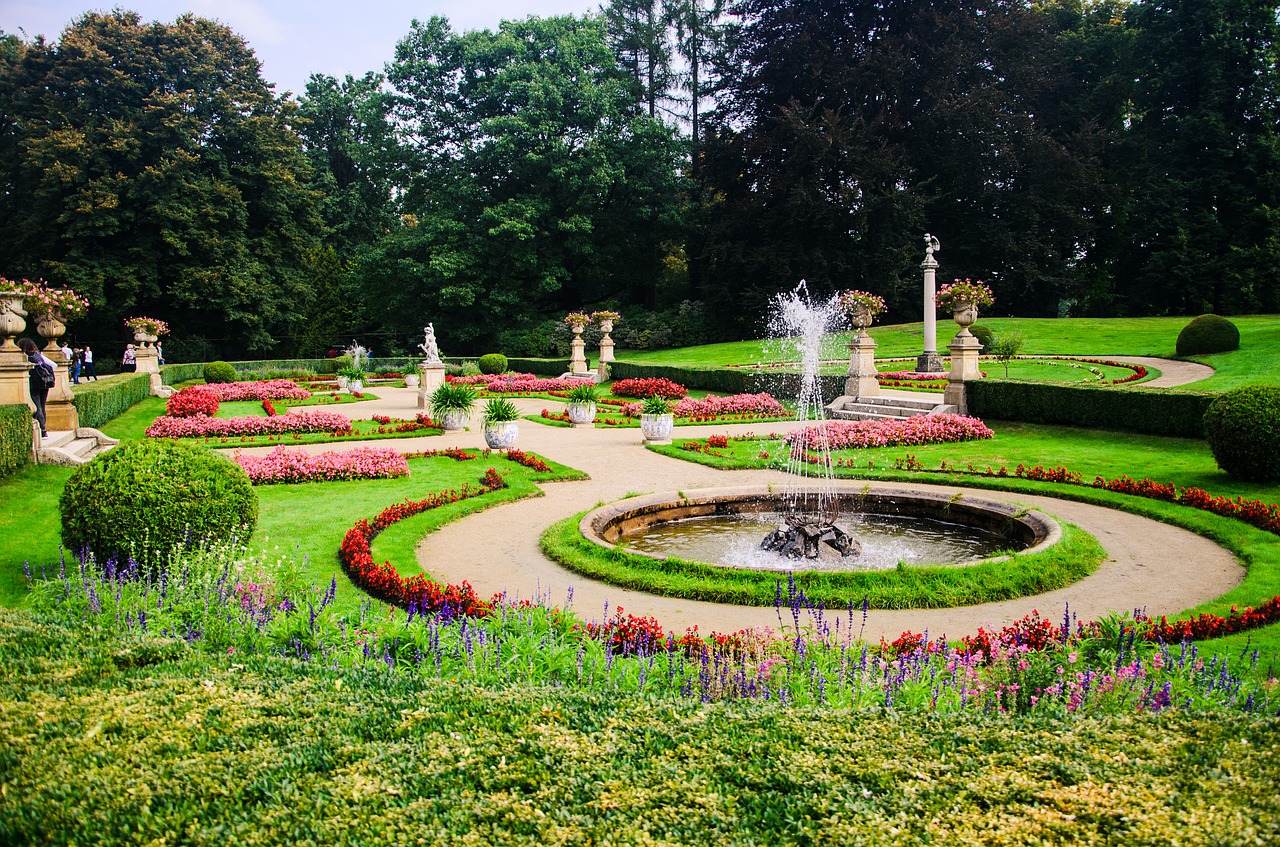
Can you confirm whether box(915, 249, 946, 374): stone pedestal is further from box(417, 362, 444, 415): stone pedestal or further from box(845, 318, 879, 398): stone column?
box(417, 362, 444, 415): stone pedestal

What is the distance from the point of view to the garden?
2926mm

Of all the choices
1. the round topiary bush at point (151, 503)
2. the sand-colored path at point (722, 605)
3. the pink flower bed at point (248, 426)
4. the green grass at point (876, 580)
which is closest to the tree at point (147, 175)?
the pink flower bed at point (248, 426)

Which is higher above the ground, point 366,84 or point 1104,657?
point 366,84

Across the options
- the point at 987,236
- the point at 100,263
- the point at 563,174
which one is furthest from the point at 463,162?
the point at 987,236

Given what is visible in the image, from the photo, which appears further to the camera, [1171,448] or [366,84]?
[366,84]

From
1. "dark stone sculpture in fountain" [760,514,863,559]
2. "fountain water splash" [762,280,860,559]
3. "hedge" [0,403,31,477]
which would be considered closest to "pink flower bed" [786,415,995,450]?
"fountain water splash" [762,280,860,559]

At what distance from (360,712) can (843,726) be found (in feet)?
6.94

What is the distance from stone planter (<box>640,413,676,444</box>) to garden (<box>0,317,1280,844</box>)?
6068 mm

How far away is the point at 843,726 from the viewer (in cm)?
356

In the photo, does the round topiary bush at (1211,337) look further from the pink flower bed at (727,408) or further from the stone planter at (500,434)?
the stone planter at (500,434)

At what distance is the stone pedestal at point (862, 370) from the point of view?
20.5 m

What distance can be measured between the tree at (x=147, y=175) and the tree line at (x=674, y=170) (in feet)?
0.45

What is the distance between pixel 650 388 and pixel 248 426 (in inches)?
465

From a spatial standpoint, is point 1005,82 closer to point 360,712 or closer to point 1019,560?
point 1019,560
